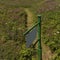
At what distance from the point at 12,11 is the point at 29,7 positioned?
211 centimetres

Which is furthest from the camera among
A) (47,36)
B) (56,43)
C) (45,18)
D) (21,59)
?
(45,18)

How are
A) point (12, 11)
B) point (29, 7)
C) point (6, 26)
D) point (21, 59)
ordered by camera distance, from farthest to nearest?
point (29, 7) → point (12, 11) → point (6, 26) → point (21, 59)

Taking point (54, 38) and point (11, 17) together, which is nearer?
point (54, 38)

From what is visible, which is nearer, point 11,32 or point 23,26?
point 11,32

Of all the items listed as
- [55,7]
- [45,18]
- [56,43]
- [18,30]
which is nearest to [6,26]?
[18,30]

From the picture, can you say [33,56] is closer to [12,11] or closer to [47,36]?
[47,36]

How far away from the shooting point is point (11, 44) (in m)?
12.5

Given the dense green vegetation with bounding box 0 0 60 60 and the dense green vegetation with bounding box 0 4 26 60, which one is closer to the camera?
the dense green vegetation with bounding box 0 4 26 60

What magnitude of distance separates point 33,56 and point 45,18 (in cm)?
529

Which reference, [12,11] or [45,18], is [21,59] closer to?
[45,18]

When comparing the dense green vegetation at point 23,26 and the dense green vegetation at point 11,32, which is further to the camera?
the dense green vegetation at point 23,26

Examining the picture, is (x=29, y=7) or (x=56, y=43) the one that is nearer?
(x=56, y=43)

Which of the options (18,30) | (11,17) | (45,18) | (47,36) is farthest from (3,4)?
(47,36)

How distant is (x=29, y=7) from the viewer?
20.0 m
